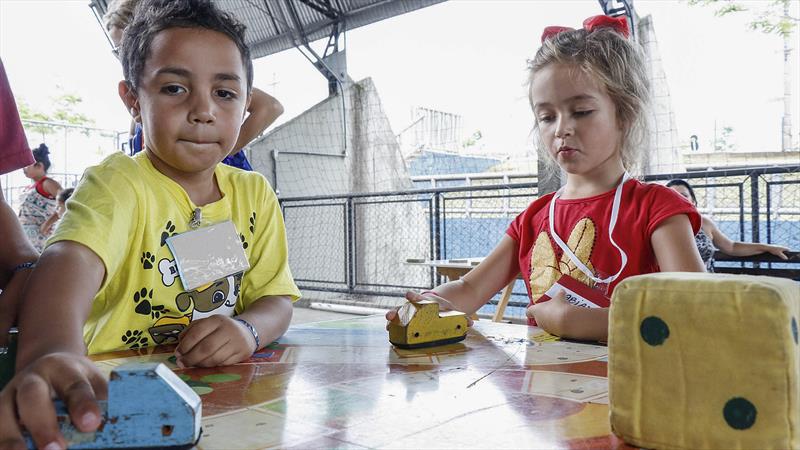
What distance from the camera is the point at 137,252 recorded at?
91 cm

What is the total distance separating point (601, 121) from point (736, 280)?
835mm

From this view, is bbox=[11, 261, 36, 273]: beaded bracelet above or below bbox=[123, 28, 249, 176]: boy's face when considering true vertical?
below

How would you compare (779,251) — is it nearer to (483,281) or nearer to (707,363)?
(483,281)

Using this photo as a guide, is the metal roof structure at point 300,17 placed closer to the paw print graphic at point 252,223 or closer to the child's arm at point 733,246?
the child's arm at point 733,246

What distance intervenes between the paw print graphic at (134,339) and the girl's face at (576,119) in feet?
2.58

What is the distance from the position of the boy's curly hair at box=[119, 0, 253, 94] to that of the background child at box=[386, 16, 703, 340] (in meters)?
0.55

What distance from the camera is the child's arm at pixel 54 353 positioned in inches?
15.8

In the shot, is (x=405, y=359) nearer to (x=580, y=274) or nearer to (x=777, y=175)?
(x=580, y=274)

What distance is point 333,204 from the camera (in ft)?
21.2

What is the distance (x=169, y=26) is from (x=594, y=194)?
2.75 feet

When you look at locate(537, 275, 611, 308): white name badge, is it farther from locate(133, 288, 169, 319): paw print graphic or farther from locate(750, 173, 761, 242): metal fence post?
locate(750, 173, 761, 242): metal fence post

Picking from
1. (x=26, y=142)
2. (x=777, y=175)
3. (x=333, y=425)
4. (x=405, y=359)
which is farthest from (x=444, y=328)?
(x=777, y=175)

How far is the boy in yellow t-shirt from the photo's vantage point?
753mm

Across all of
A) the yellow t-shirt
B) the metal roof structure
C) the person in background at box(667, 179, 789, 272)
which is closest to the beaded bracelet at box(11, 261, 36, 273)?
the yellow t-shirt
